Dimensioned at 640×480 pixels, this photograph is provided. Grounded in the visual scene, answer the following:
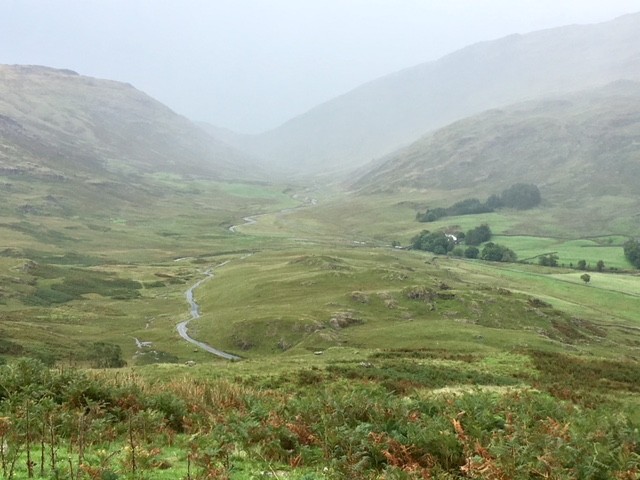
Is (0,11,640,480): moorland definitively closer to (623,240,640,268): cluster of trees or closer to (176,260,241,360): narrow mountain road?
(176,260,241,360): narrow mountain road

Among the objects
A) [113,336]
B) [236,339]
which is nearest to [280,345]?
[236,339]

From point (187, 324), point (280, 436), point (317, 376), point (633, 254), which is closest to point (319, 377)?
point (317, 376)

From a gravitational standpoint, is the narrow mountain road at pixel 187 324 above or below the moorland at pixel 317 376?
below

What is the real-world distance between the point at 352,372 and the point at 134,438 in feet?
107

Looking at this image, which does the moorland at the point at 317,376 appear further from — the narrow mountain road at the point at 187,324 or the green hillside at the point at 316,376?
the narrow mountain road at the point at 187,324

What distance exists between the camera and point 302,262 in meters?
163

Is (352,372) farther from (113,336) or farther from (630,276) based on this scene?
(630,276)

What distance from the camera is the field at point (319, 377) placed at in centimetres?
1716

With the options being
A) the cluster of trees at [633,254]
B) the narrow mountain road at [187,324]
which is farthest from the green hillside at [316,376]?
the cluster of trees at [633,254]

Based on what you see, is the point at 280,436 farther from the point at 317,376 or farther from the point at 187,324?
the point at 187,324

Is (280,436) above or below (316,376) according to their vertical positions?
above

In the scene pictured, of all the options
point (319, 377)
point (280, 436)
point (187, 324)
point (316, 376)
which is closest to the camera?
point (280, 436)

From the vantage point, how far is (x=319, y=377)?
47.2 meters

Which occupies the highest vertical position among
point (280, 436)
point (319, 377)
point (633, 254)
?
point (280, 436)
